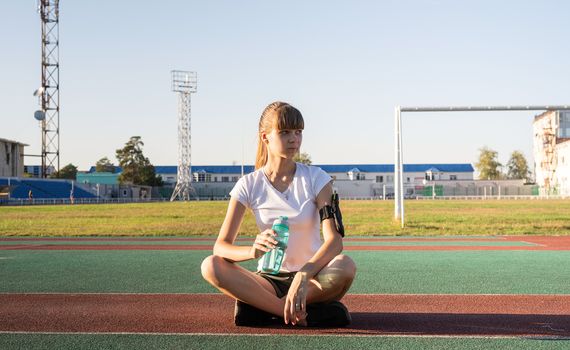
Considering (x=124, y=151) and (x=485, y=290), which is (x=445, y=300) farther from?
(x=124, y=151)

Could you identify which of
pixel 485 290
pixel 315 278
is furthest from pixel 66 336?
pixel 485 290

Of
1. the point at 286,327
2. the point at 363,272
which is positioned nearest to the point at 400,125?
the point at 363,272

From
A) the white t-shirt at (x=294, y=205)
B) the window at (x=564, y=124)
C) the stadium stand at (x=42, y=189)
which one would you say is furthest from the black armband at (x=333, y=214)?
the window at (x=564, y=124)

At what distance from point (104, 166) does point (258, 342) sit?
11415 cm

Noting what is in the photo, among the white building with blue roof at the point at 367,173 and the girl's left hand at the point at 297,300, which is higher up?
the white building with blue roof at the point at 367,173

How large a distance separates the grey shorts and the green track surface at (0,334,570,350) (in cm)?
36

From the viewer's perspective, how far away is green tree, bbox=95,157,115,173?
112 meters

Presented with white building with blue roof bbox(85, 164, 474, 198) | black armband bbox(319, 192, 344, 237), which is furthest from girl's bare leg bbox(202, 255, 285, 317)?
white building with blue roof bbox(85, 164, 474, 198)

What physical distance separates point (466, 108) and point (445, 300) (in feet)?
38.2

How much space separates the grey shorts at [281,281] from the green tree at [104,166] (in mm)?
110458

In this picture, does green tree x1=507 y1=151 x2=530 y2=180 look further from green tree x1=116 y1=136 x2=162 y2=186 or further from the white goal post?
the white goal post

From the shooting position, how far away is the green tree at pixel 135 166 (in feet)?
291

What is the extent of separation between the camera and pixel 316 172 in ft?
14.7

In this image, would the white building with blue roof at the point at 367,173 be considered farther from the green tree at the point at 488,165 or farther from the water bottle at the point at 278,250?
the water bottle at the point at 278,250
